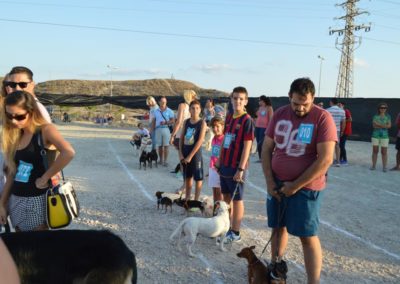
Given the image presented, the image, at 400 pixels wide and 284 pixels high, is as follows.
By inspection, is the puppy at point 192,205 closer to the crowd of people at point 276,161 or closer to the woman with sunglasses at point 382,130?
the crowd of people at point 276,161

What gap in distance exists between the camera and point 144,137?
12.4 metres

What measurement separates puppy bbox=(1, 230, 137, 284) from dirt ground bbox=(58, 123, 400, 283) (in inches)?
63.1

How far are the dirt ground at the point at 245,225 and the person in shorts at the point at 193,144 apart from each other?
2.32ft

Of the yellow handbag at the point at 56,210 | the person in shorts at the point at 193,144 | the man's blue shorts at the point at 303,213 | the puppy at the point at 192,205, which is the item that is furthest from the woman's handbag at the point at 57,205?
the person in shorts at the point at 193,144

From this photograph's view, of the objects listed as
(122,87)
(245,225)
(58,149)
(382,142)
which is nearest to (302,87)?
(58,149)

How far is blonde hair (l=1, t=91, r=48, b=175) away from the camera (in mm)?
3260

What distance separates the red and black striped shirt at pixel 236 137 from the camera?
500 centimetres

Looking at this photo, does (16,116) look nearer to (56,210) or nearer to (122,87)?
(56,210)

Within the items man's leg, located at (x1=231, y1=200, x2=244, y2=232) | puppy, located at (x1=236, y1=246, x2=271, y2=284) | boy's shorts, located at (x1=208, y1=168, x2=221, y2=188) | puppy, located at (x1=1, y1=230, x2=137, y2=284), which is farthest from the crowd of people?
boy's shorts, located at (x1=208, y1=168, x2=221, y2=188)

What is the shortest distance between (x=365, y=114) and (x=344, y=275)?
16.6 metres

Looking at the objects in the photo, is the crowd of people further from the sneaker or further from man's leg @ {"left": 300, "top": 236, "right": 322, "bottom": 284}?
the sneaker

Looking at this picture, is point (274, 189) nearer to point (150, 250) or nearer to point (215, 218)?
point (215, 218)

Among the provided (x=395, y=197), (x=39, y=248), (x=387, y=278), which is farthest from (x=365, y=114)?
(x=39, y=248)

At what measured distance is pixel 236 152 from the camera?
5.04 meters
